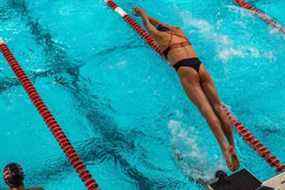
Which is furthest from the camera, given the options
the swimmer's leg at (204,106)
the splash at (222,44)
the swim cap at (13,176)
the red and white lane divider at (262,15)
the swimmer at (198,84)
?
the red and white lane divider at (262,15)

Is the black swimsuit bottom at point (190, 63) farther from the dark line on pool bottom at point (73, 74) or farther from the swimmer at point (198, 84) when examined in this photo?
the dark line on pool bottom at point (73, 74)

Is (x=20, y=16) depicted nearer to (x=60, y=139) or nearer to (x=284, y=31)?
(x=60, y=139)

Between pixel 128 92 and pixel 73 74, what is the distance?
2.74 feet

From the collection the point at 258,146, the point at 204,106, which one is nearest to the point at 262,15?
the point at 258,146

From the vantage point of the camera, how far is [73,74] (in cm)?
617

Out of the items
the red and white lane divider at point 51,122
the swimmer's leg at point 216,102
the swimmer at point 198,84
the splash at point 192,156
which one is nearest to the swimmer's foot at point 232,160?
the swimmer at point 198,84

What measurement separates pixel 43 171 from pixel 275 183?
8.31 ft

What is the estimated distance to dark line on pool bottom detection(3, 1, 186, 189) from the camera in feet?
16.0

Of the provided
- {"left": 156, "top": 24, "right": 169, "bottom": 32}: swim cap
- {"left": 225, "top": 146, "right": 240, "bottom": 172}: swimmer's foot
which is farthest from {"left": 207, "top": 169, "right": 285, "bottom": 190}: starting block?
{"left": 156, "top": 24, "right": 169, "bottom": 32}: swim cap

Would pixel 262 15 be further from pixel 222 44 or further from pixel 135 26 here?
pixel 135 26

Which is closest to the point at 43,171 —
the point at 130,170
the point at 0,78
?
the point at 130,170

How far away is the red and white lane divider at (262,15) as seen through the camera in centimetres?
675

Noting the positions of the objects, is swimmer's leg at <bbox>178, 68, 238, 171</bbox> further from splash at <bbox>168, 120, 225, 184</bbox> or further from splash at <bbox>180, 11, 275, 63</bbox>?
splash at <bbox>180, 11, 275, 63</bbox>

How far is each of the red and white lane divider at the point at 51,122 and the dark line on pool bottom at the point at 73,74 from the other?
403mm
